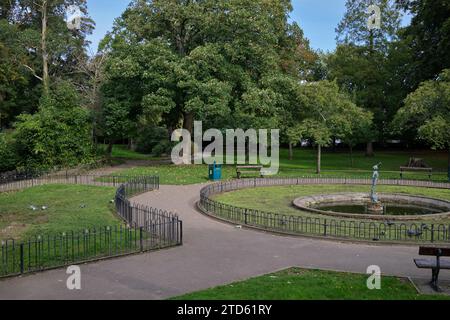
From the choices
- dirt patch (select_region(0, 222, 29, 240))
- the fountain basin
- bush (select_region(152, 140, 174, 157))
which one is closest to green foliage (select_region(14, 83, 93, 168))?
bush (select_region(152, 140, 174, 157))

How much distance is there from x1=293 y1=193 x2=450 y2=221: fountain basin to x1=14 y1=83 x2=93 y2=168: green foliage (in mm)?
19121

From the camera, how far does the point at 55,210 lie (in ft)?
61.7

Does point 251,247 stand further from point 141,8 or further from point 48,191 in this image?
point 141,8

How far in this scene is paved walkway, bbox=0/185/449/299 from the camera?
977 cm

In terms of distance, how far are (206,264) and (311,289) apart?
3.14 meters

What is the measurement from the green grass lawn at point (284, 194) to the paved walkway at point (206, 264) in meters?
4.81

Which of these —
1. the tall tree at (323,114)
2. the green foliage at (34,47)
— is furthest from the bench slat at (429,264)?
the green foliage at (34,47)

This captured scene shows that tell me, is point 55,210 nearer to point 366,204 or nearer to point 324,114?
point 366,204

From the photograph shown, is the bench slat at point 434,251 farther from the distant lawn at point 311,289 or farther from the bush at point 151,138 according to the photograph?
the bush at point 151,138

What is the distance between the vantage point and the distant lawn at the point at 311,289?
9.14 metres

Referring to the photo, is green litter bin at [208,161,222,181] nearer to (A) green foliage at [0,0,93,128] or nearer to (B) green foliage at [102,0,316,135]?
(B) green foliage at [102,0,316,135]

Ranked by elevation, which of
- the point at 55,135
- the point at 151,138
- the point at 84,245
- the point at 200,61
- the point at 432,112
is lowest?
the point at 84,245

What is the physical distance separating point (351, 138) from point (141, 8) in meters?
24.3

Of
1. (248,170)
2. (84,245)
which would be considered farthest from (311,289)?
(248,170)
